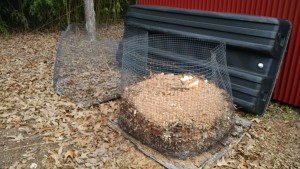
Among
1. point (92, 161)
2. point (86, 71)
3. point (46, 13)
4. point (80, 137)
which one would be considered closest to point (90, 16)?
point (46, 13)

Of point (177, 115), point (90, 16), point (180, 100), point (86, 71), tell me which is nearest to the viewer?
point (177, 115)

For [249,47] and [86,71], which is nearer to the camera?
[249,47]

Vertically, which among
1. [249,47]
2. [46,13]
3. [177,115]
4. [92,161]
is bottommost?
[92,161]

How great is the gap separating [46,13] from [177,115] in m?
6.49

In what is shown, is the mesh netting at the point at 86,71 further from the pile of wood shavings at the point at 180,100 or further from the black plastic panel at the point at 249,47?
the black plastic panel at the point at 249,47

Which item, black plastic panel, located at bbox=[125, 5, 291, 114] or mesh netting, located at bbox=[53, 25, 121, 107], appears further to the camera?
mesh netting, located at bbox=[53, 25, 121, 107]

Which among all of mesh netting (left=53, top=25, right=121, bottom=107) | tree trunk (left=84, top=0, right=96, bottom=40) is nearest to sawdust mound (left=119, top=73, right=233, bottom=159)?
mesh netting (left=53, top=25, right=121, bottom=107)

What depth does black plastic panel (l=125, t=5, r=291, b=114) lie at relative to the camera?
3.46m

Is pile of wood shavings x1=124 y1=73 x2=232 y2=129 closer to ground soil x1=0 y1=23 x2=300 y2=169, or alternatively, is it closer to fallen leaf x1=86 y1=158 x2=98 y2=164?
ground soil x1=0 y1=23 x2=300 y2=169

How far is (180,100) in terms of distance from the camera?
316cm

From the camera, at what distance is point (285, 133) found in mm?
3391

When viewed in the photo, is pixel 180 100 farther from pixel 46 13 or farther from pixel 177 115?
pixel 46 13

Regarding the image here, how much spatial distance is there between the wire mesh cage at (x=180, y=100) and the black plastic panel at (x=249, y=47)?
0.52 feet

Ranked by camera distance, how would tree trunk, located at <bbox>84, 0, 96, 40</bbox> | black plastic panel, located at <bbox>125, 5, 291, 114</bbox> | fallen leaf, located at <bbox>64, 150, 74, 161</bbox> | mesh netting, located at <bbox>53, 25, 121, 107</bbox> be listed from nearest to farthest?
1. fallen leaf, located at <bbox>64, 150, 74, 161</bbox>
2. black plastic panel, located at <bbox>125, 5, 291, 114</bbox>
3. mesh netting, located at <bbox>53, 25, 121, 107</bbox>
4. tree trunk, located at <bbox>84, 0, 96, 40</bbox>
